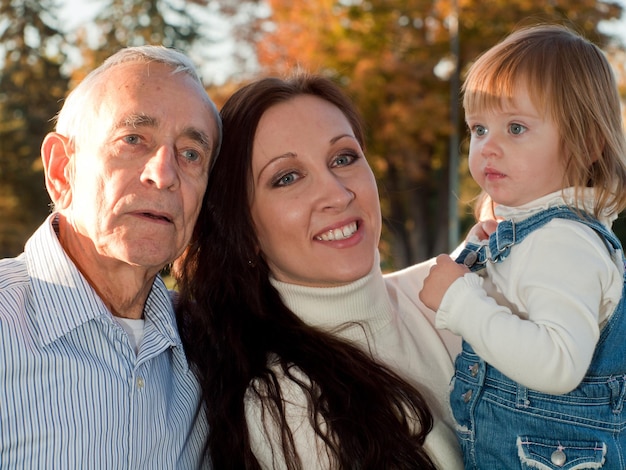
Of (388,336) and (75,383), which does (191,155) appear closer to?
(75,383)

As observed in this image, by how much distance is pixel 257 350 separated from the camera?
3580 millimetres

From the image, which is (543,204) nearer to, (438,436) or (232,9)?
(438,436)

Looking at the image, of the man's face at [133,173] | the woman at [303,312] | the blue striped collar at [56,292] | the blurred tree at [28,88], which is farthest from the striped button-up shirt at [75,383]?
the blurred tree at [28,88]

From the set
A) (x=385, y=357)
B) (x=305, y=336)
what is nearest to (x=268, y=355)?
(x=305, y=336)

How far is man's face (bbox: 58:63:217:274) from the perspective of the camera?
3201mm

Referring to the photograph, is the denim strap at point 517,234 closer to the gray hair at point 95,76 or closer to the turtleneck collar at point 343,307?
the turtleneck collar at point 343,307

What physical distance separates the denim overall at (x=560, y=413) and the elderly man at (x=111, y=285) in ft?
3.86

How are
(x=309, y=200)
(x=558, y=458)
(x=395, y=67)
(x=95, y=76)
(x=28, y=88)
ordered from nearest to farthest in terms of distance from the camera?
(x=558, y=458) < (x=95, y=76) < (x=309, y=200) < (x=395, y=67) < (x=28, y=88)

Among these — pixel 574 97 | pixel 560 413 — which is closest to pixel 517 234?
pixel 574 97

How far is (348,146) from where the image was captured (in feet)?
12.5

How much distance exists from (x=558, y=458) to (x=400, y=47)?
17959mm

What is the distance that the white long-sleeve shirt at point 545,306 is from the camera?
9.02ft

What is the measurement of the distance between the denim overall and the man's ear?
1.70m

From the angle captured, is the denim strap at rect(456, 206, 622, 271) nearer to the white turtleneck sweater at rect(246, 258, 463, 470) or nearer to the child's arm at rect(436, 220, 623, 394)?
the child's arm at rect(436, 220, 623, 394)
